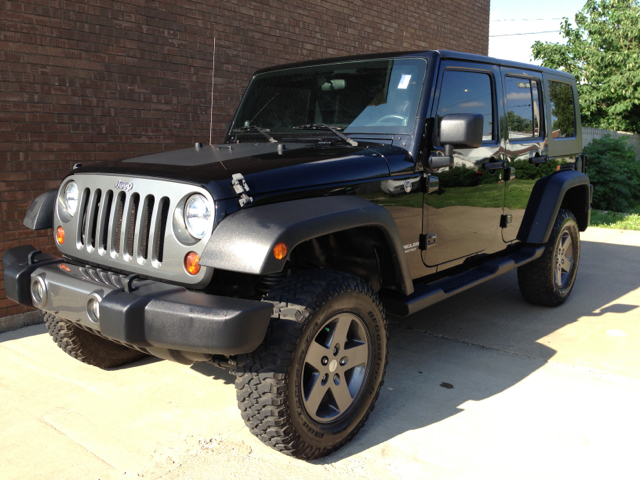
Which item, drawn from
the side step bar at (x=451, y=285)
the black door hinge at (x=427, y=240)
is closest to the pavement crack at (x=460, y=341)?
the side step bar at (x=451, y=285)

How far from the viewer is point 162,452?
2.76 metres

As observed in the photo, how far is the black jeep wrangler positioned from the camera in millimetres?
2318

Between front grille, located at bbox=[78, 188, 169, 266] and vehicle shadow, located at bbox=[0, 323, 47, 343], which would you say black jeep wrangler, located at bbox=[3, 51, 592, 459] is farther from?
vehicle shadow, located at bbox=[0, 323, 47, 343]

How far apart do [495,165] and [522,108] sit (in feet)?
2.59

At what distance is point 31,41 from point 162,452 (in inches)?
133

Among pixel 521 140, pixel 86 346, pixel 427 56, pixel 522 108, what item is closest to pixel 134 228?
pixel 86 346

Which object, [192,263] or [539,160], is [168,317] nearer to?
[192,263]

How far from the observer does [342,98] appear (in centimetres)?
362

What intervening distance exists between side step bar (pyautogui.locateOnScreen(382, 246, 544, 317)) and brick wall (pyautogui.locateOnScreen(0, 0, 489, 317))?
305cm

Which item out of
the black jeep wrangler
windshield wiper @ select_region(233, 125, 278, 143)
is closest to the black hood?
the black jeep wrangler

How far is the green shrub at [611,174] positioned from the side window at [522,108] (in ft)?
26.8

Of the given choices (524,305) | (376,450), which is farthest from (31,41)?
(524,305)

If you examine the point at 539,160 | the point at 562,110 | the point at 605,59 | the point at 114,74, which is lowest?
the point at 539,160

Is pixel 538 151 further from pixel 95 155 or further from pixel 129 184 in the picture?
pixel 95 155
